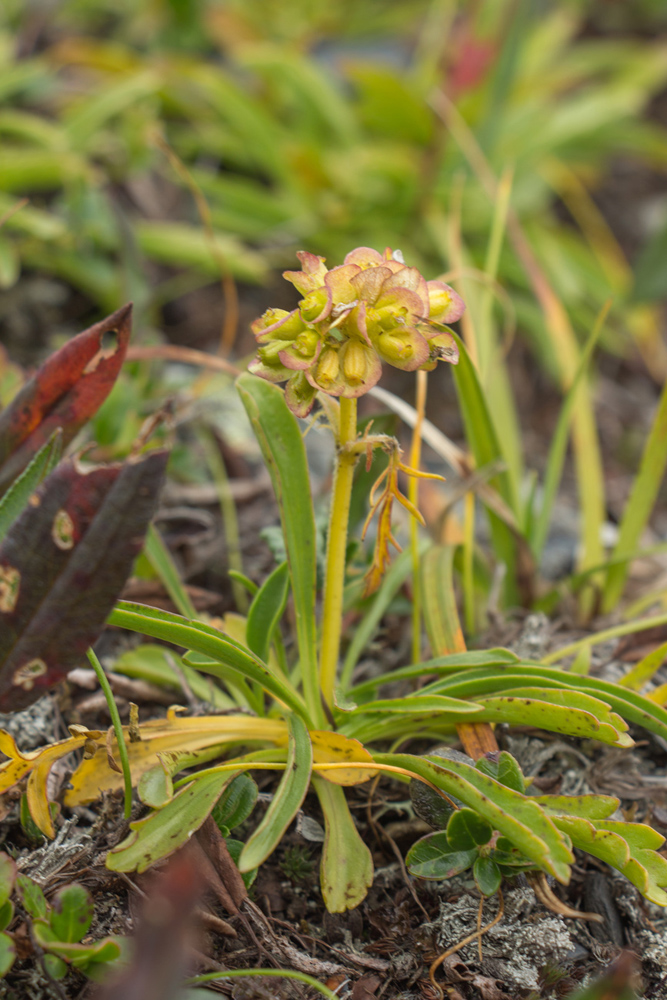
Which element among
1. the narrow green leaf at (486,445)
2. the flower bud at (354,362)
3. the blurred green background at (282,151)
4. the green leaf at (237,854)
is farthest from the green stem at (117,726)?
the blurred green background at (282,151)

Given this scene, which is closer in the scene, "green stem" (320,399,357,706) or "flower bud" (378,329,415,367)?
"flower bud" (378,329,415,367)

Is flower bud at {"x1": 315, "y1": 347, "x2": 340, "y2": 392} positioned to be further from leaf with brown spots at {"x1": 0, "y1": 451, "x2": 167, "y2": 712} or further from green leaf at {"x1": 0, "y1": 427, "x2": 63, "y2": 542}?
green leaf at {"x1": 0, "y1": 427, "x2": 63, "y2": 542}

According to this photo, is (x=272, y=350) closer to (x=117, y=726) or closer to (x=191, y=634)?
(x=191, y=634)

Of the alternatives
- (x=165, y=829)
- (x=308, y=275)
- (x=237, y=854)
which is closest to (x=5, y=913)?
(x=165, y=829)

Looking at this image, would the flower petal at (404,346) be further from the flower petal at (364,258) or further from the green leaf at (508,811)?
the green leaf at (508,811)

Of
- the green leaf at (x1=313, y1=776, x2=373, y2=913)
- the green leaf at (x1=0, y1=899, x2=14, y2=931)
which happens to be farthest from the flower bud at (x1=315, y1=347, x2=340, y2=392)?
the green leaf at (x1=0, y1=899, x2=14, y2=931)
